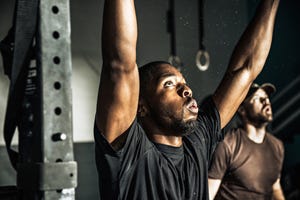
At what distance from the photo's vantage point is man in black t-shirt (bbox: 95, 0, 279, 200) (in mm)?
1452

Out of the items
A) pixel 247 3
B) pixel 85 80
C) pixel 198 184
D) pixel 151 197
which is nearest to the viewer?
pixel 151 197

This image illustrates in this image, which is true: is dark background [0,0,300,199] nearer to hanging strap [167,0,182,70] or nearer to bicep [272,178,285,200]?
hanging strap [167,0,182,70]

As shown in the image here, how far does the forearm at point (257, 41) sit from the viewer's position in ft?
6.59

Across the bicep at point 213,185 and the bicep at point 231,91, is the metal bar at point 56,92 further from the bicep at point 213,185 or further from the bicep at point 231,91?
the bicep at point 213,185

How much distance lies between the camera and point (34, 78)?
1109 millimetres

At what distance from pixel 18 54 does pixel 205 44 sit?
363cm

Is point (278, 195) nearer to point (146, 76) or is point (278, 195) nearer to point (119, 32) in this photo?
point (146, 76)

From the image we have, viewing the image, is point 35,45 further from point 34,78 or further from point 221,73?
point 221,73

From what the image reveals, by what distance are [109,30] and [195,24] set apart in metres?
3.22

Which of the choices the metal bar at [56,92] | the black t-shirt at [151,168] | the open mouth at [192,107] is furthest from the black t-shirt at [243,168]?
the metal bar at [56,92]

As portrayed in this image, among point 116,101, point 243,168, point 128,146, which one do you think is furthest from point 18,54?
point 243,168

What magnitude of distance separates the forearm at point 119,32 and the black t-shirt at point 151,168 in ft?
0.87

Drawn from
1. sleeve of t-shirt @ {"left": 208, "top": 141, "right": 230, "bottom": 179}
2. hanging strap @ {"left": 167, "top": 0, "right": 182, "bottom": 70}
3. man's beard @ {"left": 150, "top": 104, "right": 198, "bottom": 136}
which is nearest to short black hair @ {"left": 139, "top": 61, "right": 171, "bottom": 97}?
man's beard @ {"left": 150, "top": 104, "right": 198, "bottom": 136}

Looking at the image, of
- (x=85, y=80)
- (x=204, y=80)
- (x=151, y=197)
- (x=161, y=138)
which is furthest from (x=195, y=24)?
(x=151, y=197)
